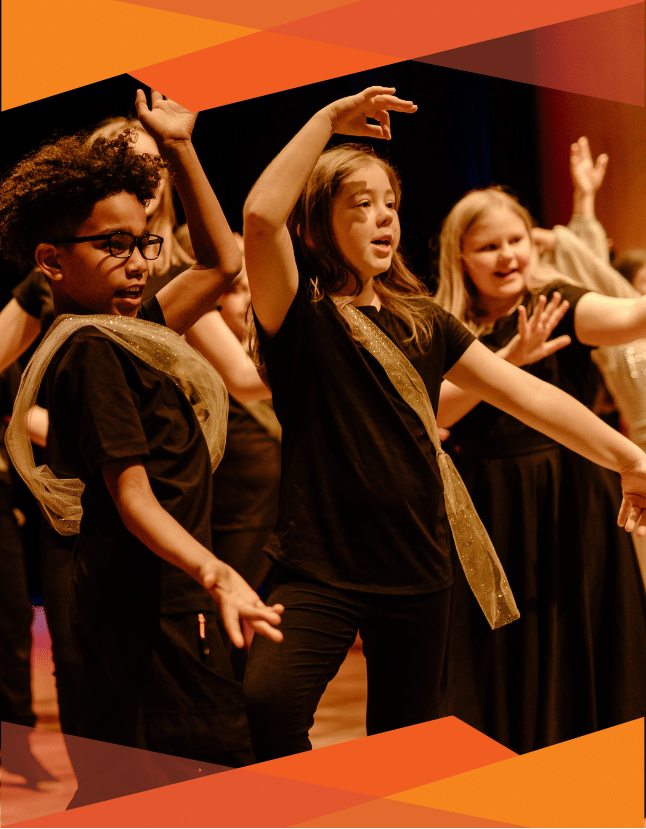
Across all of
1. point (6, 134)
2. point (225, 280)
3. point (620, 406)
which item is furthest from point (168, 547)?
point (620, 406)

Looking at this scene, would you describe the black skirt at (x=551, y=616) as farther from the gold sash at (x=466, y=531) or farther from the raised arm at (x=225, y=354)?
the raised arm at (x=225, y=354)

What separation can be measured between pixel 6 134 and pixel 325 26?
2.73 ft

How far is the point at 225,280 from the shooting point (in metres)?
1.96

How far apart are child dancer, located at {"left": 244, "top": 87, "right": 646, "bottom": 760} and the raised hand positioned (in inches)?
44.8

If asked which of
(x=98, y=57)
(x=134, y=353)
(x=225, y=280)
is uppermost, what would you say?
(x=98, y=57)

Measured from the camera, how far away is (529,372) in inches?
104

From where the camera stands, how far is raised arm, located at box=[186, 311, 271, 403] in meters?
2.58

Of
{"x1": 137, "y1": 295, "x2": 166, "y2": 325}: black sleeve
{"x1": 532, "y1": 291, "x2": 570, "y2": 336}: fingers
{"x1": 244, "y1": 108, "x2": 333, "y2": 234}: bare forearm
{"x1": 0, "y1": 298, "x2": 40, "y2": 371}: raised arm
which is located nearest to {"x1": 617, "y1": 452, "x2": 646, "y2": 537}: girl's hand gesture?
{"x1": 532, "y1": 291, "x2": 570, "y2": 336}: fingers

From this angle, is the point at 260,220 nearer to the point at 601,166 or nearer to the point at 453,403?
the point at 453,403

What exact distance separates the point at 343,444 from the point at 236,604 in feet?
1.74

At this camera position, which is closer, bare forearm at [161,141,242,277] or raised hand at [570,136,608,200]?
bare forearm at [161,141,242,277]

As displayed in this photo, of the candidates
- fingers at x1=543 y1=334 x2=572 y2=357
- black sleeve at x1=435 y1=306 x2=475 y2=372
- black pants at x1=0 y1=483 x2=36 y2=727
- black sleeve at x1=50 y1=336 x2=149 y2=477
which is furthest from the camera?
black pants at x1=0 y1=483 x2=36 y2=727

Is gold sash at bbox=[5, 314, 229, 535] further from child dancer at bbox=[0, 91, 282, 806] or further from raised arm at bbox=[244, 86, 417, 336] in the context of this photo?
raised arm at bbox=[244, 86, 417, 336]

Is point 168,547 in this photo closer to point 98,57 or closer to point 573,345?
point 98,57
